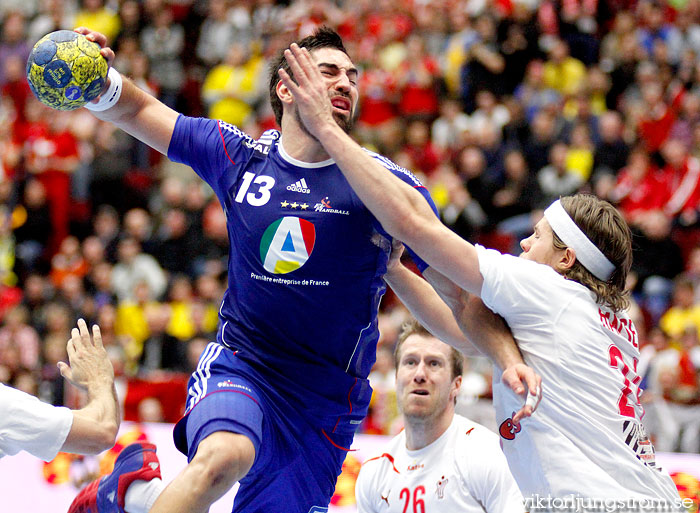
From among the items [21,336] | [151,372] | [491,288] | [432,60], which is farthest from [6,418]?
[432,60]

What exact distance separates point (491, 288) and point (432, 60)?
1247 centimetres

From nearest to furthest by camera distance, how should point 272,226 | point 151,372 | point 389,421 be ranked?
point 272,226 → point 389,421 → point 151,372

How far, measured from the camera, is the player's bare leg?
14.4ft

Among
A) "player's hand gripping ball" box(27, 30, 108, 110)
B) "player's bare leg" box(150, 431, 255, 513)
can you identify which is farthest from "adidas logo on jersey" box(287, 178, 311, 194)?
"player's bare leg" box(150, 431, 255, 513)

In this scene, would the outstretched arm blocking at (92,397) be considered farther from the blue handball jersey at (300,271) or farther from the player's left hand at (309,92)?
the player's left hand at (309,92)

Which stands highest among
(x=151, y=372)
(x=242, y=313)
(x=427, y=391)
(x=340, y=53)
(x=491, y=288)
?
(x=340, y=53)

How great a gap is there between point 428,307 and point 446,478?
1.46m

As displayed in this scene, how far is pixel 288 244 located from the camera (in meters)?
5.21

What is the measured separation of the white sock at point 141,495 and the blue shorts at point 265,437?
36 centimetres

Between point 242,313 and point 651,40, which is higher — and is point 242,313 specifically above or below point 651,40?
below

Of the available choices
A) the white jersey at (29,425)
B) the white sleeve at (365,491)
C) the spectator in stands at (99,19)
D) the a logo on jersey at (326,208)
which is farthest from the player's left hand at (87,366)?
the spectator in stands at (99,19)

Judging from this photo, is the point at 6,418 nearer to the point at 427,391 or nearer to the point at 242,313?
the point at 242,313

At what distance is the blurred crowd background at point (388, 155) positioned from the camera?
41.2ft

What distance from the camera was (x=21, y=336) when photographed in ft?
45.6
